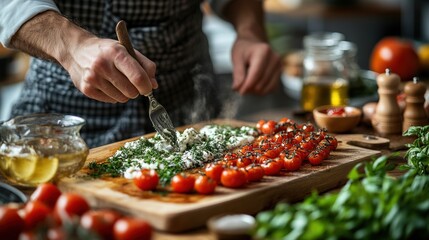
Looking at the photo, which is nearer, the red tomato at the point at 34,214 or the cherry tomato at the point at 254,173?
the red tomato at the point at 34,214

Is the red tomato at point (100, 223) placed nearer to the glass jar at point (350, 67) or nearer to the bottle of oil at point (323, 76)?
the bottle of oil at point (323, 76)

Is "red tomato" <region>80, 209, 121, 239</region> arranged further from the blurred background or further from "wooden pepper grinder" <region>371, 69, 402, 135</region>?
the blurred background

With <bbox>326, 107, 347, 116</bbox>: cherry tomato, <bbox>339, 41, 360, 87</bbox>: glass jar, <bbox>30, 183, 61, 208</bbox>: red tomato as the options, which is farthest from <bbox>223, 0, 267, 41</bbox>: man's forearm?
<bbox>30, 183, 61, 208</bbox>: red tomato

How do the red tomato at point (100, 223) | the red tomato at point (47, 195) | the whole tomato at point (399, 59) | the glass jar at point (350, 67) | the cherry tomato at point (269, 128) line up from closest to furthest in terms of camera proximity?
the red tomato at point (100, 223) → the red tomato at point (47, 195) → the cherry tomato at point (269, 128) → the glass jar at point (350, 67) → the whole tomato at point (399, 59)

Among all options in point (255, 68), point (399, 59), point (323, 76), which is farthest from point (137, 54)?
point (399, 59)

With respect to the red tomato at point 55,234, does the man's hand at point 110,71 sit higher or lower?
higher

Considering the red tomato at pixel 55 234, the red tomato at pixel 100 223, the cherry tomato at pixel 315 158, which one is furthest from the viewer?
the cherry tomato at pixel 315 158

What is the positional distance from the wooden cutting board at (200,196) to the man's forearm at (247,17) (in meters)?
1.05

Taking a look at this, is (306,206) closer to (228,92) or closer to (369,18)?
(228,92)

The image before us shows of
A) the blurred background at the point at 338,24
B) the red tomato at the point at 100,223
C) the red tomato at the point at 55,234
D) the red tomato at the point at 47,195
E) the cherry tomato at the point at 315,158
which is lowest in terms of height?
the blurred background at the point at 338,24

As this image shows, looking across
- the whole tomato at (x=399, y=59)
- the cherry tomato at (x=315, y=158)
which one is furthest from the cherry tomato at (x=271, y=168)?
the whole tomato at (x=399, y=59)

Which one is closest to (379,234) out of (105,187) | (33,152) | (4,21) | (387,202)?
(387,202)

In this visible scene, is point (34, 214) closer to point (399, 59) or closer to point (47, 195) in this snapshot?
point (47, 195)

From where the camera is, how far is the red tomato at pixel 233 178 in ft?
5.88
